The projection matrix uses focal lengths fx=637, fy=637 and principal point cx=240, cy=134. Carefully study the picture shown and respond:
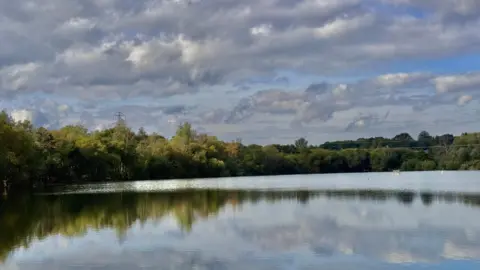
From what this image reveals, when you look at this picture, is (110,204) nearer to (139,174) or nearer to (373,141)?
(139,174)

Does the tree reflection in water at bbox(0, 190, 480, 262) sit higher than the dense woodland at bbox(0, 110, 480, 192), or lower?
lower

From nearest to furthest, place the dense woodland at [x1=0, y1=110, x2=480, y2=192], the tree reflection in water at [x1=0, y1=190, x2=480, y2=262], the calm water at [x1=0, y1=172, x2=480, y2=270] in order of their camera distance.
→ 1. the calm water at [x1=0, y1=172, x2=480, y2=270]
2. the tree reflection in water at [x1=0, y1=190, x2=480, y2=262]
3. the dense woodland at [x1=0, y1=110, x2=480, y2=192]

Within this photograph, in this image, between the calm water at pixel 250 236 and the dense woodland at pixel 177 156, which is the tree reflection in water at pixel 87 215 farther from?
the dense woodland at pixel 177 156

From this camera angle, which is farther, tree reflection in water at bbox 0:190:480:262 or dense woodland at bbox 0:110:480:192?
dense woodland at bbox 0:110:480:192

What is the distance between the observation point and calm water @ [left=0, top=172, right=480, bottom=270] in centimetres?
1766

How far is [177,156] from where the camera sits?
110m

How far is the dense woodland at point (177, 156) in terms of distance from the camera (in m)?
68.7

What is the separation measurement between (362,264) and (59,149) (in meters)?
70.1

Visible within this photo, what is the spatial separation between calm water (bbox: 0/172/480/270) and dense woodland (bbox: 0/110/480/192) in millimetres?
25482

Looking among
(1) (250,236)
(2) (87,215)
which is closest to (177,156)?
(2) (87,215)

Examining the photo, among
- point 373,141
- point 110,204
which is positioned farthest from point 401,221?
point 373,141

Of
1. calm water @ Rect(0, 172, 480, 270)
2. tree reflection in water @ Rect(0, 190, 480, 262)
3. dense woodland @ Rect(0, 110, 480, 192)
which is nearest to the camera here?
calm water @ Rect(0, 172, 480, 270)

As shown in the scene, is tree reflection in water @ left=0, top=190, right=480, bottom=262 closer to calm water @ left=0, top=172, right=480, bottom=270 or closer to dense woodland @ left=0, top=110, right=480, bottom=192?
calm water @ left=0, top=172, right=480, bottom=270

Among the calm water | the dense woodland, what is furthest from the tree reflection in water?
the dense woodland
